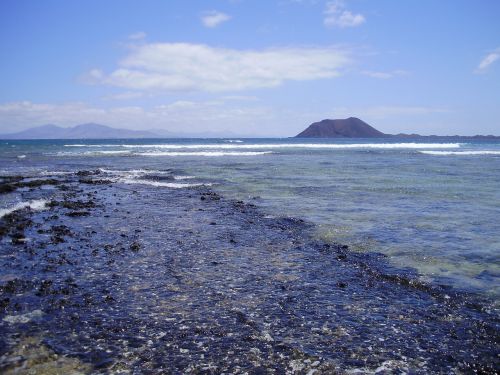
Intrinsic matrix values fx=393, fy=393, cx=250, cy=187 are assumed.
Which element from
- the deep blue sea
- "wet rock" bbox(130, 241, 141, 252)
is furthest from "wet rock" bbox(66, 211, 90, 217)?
"wet rock" bbox(130, 241, 141, 252)

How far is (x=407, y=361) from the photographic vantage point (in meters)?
5.99

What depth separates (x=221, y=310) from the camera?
7.58 m

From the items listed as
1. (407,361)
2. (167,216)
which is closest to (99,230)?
(167,216)

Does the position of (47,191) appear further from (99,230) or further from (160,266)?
(160,266)

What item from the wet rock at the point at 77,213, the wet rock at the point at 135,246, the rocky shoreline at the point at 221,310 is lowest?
the rocky shoreline at the point at 221,310

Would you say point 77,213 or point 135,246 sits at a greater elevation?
point 77,213

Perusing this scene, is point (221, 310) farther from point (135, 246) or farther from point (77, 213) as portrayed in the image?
point (77, 213)

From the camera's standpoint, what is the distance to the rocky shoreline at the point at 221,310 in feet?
19.4

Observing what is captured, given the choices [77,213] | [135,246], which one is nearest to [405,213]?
[135,246]

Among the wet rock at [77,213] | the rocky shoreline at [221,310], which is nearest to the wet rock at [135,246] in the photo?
the rocky shoreline at [221,310]

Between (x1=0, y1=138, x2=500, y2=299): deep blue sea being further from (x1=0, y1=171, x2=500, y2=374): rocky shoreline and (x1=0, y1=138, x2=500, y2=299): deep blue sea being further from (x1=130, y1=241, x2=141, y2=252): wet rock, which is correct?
(x1=130, y1=241, x2=141, y2=252): wet rock

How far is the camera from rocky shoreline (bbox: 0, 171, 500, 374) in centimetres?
592

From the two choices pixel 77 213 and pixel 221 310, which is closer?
pixel 221 310

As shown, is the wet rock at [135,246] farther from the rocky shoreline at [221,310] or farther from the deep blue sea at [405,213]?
the deep blue sea at [405,213]
